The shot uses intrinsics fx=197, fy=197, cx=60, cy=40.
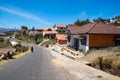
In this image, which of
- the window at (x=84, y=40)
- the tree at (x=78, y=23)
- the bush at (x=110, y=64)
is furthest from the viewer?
the tree at (x=78, y=23)

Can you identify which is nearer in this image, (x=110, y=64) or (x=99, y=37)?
(x=110, y=64)

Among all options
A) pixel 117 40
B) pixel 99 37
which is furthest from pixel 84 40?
pixel 117 40

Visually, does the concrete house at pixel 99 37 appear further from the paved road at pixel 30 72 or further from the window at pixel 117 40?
the paved road at pixel 30 72

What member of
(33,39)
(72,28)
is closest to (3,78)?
(72,28)

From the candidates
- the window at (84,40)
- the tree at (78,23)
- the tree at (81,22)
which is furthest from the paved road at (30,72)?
the tree at (78,23)

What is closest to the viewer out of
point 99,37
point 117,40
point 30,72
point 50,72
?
point 30,72

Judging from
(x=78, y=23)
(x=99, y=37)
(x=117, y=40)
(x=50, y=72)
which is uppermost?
(x=78, y=23)

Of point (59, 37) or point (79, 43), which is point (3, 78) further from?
point (59, 37)

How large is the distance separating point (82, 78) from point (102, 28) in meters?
27.1

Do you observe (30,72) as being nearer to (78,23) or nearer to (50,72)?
(50,72)

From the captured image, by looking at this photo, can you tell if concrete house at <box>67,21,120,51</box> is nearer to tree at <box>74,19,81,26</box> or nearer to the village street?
the village street

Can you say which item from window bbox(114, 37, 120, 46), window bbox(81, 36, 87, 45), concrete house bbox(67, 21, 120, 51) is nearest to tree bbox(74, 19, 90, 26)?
concrete house bbox(67, 21, 120, 51)

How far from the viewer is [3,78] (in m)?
13.2

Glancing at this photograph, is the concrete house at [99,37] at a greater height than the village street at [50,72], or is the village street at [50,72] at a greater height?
the concrete house at [99,37]
